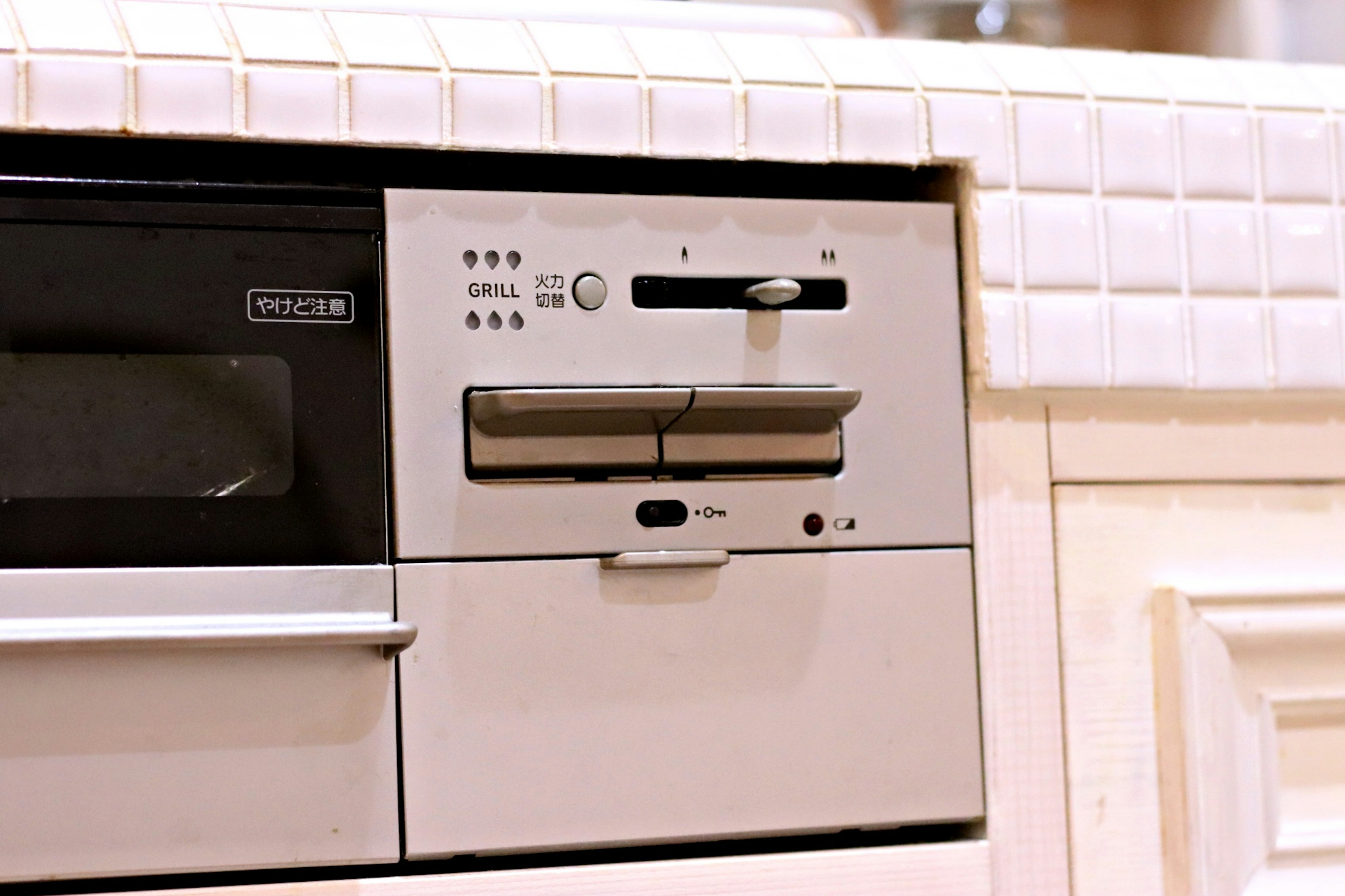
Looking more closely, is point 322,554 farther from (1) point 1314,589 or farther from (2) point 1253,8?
(2) point 1253,8

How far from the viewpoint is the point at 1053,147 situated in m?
0.68

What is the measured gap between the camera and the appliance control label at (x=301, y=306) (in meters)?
0.59

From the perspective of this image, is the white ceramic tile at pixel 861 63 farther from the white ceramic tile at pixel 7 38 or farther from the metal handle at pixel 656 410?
the white ceramic tile at pixel 7 38

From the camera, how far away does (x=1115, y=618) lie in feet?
2.19

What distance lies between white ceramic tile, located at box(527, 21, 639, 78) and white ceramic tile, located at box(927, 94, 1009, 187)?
6.7 inches

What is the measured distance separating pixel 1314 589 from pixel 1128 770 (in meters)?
0.15

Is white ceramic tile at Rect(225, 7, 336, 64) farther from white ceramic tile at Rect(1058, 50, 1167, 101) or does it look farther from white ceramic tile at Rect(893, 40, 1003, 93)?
white ceramic tile at Rect(1058, 50, 1167, 101)

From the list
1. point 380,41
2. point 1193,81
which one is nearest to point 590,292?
point 380,41

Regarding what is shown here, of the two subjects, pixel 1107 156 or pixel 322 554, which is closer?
pixel 322 554

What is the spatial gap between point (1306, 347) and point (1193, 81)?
17 centimetres

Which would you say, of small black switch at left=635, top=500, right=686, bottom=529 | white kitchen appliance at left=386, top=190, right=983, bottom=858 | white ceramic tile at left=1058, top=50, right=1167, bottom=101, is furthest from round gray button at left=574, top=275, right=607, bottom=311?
white ceramic tile at left=1058, top=50, right=1167, bottom=101

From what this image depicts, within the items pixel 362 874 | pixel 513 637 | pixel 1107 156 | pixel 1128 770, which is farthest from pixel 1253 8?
pixel 362 874

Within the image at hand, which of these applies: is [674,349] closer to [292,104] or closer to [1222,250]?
[292,104]

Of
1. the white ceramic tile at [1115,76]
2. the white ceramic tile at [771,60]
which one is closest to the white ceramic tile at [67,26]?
the white ceramic tile at [771,60]
